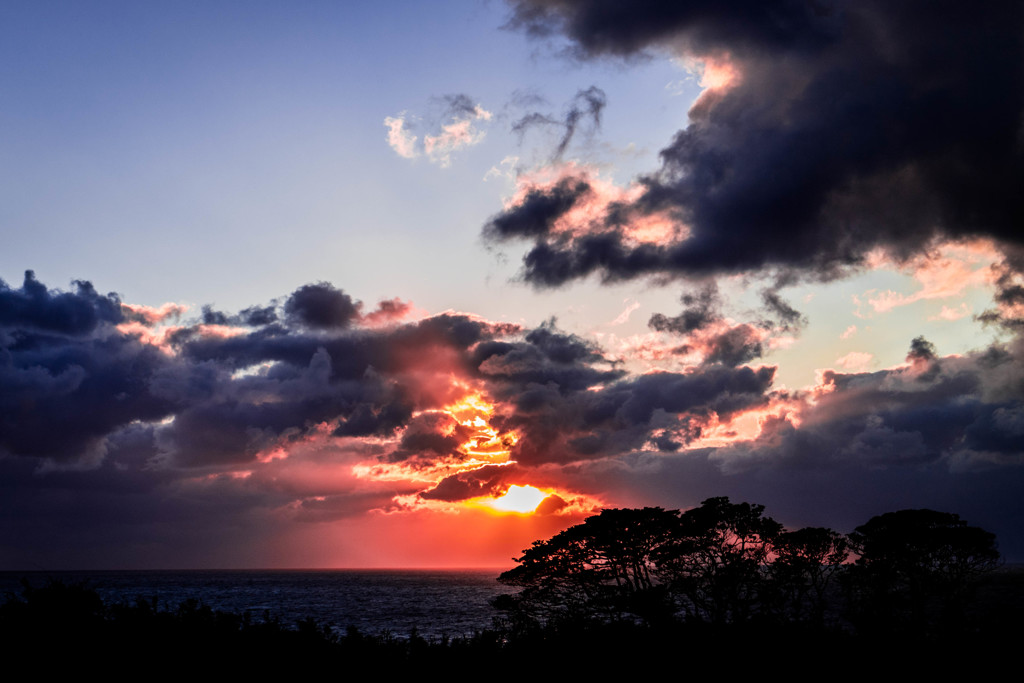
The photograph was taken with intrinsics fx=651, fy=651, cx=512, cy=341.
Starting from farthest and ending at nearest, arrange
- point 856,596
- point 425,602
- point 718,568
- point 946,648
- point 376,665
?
point 425,602
point 856,596
point 718,568
point 946,648
point 376,665

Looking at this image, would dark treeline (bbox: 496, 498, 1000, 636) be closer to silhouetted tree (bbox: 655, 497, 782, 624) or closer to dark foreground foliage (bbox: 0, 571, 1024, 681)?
silhouetted tree (bbox: 655, 497, 782, 624)

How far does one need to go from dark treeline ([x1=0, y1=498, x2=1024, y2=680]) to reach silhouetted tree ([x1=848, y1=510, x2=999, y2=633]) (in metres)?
0.12

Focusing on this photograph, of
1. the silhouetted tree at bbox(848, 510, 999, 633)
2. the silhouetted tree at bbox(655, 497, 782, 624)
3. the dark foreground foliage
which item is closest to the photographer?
Answer: the dark foreground foliage

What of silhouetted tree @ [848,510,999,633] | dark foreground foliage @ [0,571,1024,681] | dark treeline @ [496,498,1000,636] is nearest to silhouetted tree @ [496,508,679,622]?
dark treeline @ [496,498,1000,636]

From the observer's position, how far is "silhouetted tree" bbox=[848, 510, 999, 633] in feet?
169

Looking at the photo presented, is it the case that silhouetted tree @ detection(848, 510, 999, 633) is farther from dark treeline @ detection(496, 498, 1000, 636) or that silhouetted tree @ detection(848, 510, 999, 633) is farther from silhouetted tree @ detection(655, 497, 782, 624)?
silhouetted tree @ detection(655, 497, 782, 624)

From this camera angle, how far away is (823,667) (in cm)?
2911

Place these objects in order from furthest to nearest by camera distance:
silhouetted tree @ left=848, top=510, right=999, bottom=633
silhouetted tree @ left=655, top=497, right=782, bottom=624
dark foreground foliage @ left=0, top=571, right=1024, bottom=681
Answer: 1. silhouetted tree @ left=848, top=510, right=999, bottom=633
2. silhouetted tree @ left=655, top=497, right=782, bottom=624
3. dark foreground foliage @ left=0, top=571, right=1024, bottom=681

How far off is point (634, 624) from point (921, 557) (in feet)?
89.5

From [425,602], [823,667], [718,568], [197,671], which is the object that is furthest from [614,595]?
[425,602]

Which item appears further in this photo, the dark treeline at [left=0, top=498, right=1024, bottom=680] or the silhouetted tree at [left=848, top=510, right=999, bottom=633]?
the silhouetted tree at [left=848, top=510, right=999, bottom=633]

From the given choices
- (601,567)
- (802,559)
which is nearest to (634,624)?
(601,567)

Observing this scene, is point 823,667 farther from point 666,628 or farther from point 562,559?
point 562,559

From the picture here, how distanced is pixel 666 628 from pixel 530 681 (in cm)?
1434
